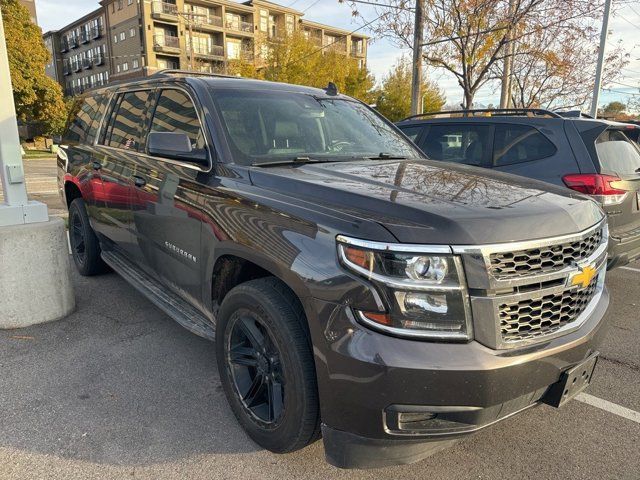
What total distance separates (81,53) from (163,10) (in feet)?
66.9

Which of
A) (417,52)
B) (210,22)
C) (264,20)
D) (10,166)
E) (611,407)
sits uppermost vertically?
(264,20)

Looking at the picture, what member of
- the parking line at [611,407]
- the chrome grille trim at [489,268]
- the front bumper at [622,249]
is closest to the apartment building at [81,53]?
the front bumper at [622,249]

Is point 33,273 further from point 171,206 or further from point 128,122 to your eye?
point 171,206

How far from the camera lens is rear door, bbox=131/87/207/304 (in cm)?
304

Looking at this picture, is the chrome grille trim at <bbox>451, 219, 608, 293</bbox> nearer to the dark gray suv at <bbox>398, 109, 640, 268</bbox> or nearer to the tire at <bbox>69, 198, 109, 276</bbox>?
the dark gray suv at <bbox>398, 109, 640, 268</bbox>

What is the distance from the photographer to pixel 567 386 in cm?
210

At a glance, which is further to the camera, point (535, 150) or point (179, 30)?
point (179, 30)

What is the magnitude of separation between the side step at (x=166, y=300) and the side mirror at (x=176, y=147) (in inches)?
40.5

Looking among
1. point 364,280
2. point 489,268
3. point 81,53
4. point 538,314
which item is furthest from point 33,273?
point 81,53

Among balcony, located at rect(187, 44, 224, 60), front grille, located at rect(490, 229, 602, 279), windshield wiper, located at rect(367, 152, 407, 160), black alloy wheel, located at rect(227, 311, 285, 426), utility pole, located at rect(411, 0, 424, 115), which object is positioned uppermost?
balcony, located at rect(187, 44, 224, 60)

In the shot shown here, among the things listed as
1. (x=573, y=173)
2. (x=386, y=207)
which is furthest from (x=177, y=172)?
(x=573, y=173)

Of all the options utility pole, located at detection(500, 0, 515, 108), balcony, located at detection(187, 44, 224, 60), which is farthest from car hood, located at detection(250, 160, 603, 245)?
balcony, located at detection(187, 44, 224, 60)

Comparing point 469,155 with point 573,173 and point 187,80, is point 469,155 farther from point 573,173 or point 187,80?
point 187,80

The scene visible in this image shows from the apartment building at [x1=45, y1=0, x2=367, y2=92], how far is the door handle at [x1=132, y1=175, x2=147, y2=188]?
157 feet
